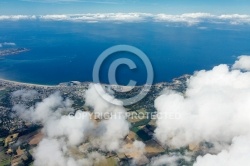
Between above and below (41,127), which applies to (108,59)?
above

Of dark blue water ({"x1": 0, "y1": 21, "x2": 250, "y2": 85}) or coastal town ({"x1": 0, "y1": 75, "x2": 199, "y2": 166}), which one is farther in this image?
dark blue water ({"x1": 0, "y1": 21, "x2": 250, "y2": 85})

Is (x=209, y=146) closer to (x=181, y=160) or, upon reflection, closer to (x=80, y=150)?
(x=181, y=160)

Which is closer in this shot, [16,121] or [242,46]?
[16,121]

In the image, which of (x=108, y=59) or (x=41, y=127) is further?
(x=108, y=59)

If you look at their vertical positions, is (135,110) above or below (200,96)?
below

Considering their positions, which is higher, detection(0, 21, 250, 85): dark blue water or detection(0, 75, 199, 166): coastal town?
detection(0, 21, 250, 85): dark blue water

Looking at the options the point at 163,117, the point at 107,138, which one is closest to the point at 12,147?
the point at 107,138

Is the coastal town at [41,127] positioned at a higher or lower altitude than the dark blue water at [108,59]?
lower

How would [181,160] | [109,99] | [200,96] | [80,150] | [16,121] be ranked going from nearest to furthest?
1. [181,160]
2. [80,150]
3. [200,96]
4. [16,121]
5. [109,99]

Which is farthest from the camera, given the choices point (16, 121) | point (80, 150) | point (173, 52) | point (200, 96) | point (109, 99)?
point (173, 52)

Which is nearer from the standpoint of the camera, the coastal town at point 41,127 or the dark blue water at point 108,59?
the coastal town at point 41,127

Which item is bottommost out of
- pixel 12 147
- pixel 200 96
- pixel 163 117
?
pixel 12 147
